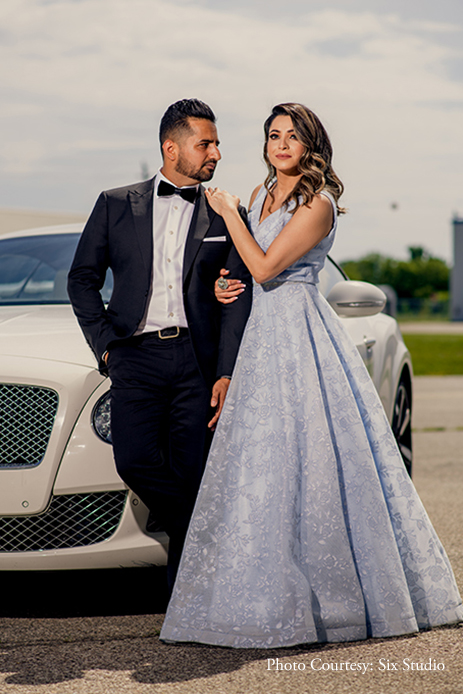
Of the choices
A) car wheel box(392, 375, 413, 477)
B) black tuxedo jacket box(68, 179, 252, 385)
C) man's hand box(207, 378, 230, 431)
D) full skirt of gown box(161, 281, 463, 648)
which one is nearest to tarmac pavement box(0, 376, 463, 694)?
full skirt of gown box(161, 281, 463, 648)

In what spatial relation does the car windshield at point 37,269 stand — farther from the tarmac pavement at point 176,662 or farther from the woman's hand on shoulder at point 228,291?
the tarmac pavement at point 176,662

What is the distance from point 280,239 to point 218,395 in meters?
0.60

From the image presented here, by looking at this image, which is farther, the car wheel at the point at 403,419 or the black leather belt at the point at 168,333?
the car wheel at the point at 403,419

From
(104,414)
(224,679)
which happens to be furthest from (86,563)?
(224,679)

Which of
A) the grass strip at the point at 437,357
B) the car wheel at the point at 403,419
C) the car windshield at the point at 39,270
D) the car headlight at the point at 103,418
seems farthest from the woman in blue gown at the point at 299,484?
the grass strip at the point at 437,357

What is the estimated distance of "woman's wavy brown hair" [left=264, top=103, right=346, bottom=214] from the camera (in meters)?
3.32

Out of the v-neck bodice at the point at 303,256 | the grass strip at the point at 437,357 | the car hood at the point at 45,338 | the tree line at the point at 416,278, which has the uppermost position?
the v-neck bodice at the point at 303,256

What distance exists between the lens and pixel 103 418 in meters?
3.28

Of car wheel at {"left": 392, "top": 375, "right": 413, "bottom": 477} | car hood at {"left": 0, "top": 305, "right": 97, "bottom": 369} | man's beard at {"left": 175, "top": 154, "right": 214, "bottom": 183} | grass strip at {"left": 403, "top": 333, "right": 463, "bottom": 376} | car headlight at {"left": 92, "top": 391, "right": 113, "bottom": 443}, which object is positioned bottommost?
grass strip at {"left": 403, "top": 333, "right": 463, "bottom": 376}

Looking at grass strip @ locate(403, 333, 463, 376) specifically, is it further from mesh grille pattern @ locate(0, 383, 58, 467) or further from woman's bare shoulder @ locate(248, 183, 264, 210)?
mesh grille pattern @ locate(0, 383, 58, 467)

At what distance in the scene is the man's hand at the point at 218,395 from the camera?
3281 mm

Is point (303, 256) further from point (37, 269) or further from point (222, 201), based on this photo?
point (37, 269)

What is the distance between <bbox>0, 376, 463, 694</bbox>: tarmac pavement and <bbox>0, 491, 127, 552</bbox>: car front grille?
1.09 ft

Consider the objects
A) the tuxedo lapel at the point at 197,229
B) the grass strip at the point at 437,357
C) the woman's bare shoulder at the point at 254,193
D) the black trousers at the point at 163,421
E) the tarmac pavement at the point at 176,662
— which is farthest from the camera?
the grass strip at the point at 437,357
